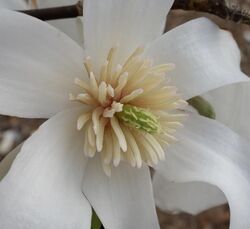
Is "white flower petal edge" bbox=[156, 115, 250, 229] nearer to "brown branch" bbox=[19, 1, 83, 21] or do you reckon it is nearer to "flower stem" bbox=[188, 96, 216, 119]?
"flower stem" bbox=[188, 96, 216, 119]

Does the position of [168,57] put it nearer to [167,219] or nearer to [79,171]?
[79,171]

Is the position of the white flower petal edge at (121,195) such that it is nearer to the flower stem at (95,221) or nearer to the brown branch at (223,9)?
the flower stem at (95,221)

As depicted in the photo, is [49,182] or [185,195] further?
[185,195]

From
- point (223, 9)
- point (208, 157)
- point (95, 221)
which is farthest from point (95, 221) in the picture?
point (223, 9)

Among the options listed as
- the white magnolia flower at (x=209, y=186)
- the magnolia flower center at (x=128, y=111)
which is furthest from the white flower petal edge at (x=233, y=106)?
the magnolia flower center at (x=128, y=111)

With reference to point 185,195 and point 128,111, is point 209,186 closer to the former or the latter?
point 185,195

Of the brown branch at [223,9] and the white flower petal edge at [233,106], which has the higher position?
the brown branch at [223,9]
